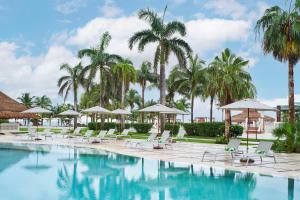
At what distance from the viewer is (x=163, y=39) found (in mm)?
27922

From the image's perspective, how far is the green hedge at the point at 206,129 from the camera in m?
32.6

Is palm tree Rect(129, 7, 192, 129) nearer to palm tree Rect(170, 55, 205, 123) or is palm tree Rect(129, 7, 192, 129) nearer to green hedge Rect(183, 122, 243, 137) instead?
green hedge Rect(183, 122, 243, 137)

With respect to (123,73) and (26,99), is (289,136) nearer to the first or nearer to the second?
(123,73)

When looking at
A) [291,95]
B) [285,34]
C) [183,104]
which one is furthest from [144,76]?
[291,95]

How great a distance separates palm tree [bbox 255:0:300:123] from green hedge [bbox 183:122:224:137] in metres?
11.6

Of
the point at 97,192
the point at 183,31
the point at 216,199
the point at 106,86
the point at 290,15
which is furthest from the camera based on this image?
the point at 106,86

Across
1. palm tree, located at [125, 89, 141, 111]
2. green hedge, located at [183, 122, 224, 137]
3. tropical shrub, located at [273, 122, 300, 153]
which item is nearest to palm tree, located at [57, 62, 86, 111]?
green hedge, located at [183, 122, 224, 137]

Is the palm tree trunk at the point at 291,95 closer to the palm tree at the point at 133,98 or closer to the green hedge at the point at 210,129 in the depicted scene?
the green hedge at the point at 210,129

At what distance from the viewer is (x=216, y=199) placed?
30.7ft

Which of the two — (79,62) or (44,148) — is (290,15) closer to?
(44,148)

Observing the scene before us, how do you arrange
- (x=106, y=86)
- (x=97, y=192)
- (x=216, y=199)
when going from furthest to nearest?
(x=106, y=86), (x=97, y=192), (x=216, y=199)

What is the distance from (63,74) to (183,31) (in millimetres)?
20934

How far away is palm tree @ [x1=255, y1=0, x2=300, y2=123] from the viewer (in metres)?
20.5

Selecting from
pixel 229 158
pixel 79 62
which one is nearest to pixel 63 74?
pixel 79 62
